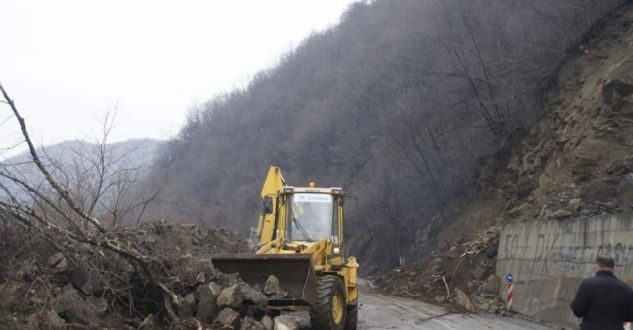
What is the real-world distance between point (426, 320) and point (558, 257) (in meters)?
3.71

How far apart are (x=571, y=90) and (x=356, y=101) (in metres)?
44.0

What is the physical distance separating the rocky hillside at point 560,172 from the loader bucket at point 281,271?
9165mm

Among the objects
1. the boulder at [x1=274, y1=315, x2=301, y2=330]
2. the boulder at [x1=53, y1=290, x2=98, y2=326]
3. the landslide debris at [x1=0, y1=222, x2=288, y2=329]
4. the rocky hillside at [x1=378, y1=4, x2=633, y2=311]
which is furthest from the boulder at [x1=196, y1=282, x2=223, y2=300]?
the rocky hillside at [x1=378, y1=4, x2=633, y2=311]

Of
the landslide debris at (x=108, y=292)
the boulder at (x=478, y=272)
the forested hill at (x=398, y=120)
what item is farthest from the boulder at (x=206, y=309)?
the boulder at (x=478, y=272)

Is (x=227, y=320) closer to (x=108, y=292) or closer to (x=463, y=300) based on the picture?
(x=108, y=292)

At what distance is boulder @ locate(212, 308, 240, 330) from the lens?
10.7 meters

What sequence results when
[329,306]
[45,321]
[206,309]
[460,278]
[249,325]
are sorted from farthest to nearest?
[460,278]
[329,306]
[206,309]
[249,325]
[45,321]

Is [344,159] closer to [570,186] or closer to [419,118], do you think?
[419,118]

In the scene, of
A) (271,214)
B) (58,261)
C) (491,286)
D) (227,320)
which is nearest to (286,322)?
(227,320)

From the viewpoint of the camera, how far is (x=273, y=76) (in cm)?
Answer: 11088

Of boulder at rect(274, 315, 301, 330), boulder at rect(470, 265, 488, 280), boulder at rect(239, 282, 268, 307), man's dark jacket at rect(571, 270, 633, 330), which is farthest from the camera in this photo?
boulder at rect(470, 265, 488, 280)

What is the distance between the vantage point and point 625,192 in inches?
726

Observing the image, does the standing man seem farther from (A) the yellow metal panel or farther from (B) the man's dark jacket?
(A) the yellow metal panel

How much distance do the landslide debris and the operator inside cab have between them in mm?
2835
